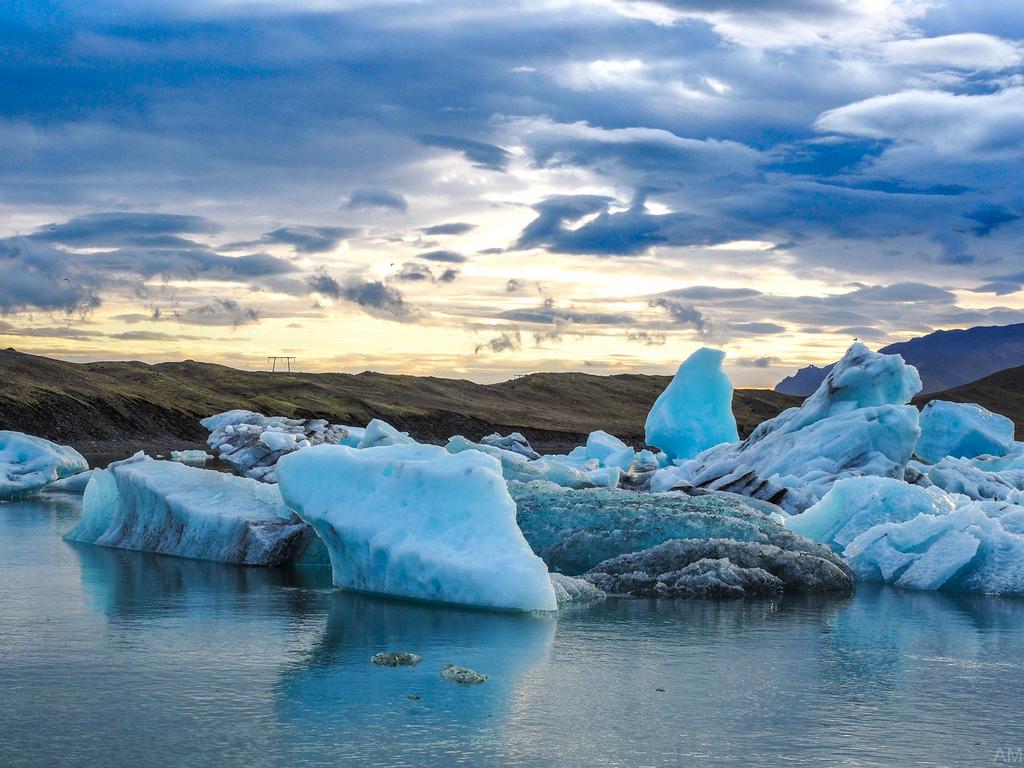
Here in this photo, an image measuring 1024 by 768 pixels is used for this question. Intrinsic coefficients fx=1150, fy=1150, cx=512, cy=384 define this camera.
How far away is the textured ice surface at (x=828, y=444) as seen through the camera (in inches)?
858

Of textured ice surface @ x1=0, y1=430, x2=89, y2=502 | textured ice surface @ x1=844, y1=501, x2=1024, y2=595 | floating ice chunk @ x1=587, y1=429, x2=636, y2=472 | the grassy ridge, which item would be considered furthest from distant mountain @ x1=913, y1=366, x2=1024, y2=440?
textured ice surface @ x1=844, y1=501, x2=1024, y2=595

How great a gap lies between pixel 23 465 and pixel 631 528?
21.6 metres

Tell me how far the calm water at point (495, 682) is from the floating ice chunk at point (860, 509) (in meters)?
3.19

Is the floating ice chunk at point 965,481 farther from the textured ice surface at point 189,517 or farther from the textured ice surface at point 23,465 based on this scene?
the textured ice surface at point 23,465

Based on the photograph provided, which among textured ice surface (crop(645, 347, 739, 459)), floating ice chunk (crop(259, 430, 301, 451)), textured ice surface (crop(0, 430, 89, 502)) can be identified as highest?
textured ice surface (crop(645, 347, 739, 459))

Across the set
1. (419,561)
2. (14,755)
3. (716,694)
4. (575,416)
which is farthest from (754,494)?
(575,416)

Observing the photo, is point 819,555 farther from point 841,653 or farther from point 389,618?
point 389,618

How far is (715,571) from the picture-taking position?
13297 millimetres

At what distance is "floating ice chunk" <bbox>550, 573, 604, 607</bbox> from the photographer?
39.9ft

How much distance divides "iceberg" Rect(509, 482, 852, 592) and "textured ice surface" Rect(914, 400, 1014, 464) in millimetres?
23928

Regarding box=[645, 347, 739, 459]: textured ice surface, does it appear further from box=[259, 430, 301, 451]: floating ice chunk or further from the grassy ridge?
the grassy ridge

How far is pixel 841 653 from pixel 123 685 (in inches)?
231

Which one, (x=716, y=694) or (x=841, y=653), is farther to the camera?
(x=841, y=653)

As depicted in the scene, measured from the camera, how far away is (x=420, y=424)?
93.0m
